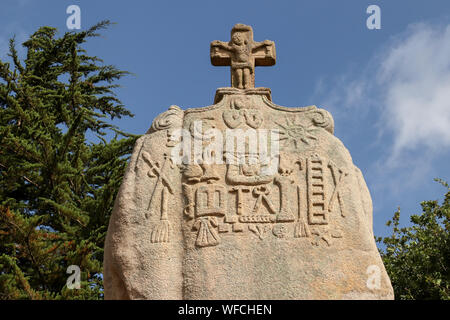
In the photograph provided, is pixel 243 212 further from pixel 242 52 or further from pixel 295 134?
pixel 242 52

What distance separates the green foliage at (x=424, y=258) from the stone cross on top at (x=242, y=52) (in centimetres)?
603

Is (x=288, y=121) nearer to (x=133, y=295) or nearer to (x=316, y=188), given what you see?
(x=316, y=188)

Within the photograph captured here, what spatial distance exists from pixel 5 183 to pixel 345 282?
743 cm

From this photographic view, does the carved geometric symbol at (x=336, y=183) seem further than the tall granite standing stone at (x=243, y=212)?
Yes

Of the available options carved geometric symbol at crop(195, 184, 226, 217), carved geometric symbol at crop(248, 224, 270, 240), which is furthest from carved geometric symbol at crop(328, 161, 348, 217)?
carved geometric symbol at crop(195, 184, 226, 217)

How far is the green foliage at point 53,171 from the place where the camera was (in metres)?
8.98

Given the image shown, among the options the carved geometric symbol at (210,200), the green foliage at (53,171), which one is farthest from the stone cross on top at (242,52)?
the green foliage at (53,171)

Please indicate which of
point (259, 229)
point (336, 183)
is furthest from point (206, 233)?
point (336, 183)

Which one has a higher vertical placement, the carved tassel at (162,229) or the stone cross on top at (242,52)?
the stone cross on top at (242,52)

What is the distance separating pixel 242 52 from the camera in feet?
18.0

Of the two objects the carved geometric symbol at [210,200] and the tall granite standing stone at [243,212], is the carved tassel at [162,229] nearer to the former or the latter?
the tall granite standing stone at [243,212]

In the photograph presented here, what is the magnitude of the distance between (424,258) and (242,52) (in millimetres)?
6538

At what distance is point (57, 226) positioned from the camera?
10.3m
